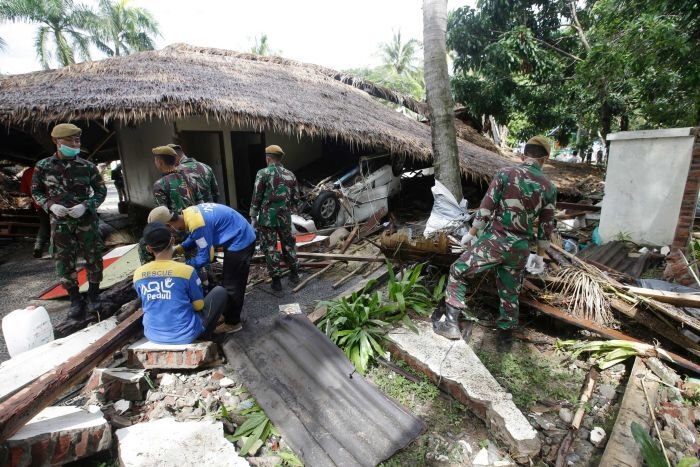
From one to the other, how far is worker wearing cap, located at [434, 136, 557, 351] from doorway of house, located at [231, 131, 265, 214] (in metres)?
6.19

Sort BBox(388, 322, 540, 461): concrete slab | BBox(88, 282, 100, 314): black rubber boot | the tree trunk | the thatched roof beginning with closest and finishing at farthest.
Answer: BBox(388, 322, 540, 461): concrete slab < BBox(88, 282, 100, 314): black rubber boot < the tree trunk < the thatched roof

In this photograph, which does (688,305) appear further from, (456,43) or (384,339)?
(456,43)

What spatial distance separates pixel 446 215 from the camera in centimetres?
468

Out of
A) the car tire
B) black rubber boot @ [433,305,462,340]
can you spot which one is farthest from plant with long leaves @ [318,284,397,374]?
the car tire

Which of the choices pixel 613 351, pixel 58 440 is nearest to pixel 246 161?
pixel 58 440

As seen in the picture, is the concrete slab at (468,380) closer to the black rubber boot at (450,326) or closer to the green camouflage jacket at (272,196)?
the black rubber boot at (450,326)

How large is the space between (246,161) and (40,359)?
21.3 ft

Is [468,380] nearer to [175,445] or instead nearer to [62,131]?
[175,445]

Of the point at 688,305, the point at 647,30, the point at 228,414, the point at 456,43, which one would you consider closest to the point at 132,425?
the point at 228,414

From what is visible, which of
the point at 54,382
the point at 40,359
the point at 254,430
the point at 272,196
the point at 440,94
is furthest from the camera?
the point at 440,94

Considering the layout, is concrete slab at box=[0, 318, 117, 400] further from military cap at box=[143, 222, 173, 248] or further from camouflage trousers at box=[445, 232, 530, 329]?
camouflage trousers at box=[445, 232, 530, 329]

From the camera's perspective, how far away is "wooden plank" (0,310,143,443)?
6.36 feet

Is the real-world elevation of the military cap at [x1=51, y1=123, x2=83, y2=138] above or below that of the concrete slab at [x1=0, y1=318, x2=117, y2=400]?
above

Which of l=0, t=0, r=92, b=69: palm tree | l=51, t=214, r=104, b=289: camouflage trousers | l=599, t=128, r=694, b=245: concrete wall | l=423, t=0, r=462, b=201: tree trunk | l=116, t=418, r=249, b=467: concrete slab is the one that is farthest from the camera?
l=0, t=0, r=92, b=69: palm tree
